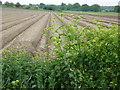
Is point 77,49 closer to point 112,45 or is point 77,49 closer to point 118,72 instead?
point 112,45

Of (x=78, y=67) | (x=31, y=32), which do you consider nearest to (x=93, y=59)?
(x=78, y=67)

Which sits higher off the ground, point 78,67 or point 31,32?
point 78,67

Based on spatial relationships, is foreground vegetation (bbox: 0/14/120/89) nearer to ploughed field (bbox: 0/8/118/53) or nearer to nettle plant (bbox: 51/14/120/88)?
nettle plant (bbox: 51/14/120/88)

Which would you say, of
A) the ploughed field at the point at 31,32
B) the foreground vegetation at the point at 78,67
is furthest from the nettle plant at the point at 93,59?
the ploughed field at the point at 31,32

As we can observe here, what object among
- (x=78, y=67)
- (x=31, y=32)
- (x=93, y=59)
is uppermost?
(x=93, y=59)

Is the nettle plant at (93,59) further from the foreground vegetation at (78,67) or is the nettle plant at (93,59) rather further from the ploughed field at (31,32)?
the ploughed field at (31,32)

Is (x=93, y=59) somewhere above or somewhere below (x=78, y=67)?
above

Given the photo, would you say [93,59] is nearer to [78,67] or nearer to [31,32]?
[78,67]

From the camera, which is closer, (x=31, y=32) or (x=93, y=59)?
(x=93, y=59)

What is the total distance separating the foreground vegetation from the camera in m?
4.09

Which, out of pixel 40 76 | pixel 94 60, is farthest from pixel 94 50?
pixel 40 76

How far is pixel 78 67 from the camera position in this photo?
14.0 feet

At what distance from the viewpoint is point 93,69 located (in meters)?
4.31

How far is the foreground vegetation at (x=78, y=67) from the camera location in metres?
4.09
